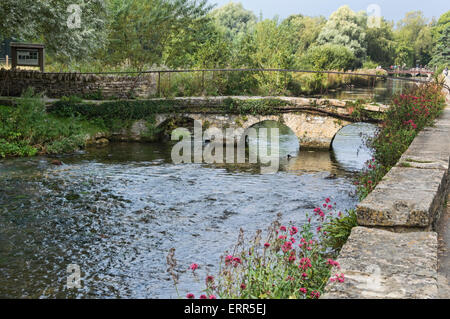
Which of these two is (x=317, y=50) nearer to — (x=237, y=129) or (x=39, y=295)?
(x=237, y=129)

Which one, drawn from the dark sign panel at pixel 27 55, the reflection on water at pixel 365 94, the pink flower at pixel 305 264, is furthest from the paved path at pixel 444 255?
the dark sign panel at pixel 27 55

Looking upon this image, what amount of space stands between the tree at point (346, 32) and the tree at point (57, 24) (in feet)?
116

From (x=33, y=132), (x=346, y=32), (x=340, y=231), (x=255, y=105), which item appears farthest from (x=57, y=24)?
(x=346, y=32)

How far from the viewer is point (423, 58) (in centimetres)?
8019

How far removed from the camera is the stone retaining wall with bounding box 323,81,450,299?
3.61 metres

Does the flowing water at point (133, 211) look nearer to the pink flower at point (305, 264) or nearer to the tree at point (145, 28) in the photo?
the pink flower at point (305, 264)

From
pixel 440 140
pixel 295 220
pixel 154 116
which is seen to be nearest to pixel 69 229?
pixel 295 220

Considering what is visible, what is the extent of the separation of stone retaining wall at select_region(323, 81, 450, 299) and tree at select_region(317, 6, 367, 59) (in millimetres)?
47091

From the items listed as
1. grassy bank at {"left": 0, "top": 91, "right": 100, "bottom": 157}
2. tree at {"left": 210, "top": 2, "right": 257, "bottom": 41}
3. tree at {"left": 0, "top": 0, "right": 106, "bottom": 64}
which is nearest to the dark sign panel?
tree at {"left": 0, "top": 0, "right": 106, "bottom": 64}

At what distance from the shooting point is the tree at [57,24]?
1720 cm

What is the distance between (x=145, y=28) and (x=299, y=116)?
1248cm

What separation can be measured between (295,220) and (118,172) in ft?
21.5

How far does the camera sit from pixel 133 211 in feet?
37.9

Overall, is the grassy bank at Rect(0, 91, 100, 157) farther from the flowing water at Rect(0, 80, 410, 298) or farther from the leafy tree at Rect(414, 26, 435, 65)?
the leafy tree at Rect(414, 26, 435, 65)
